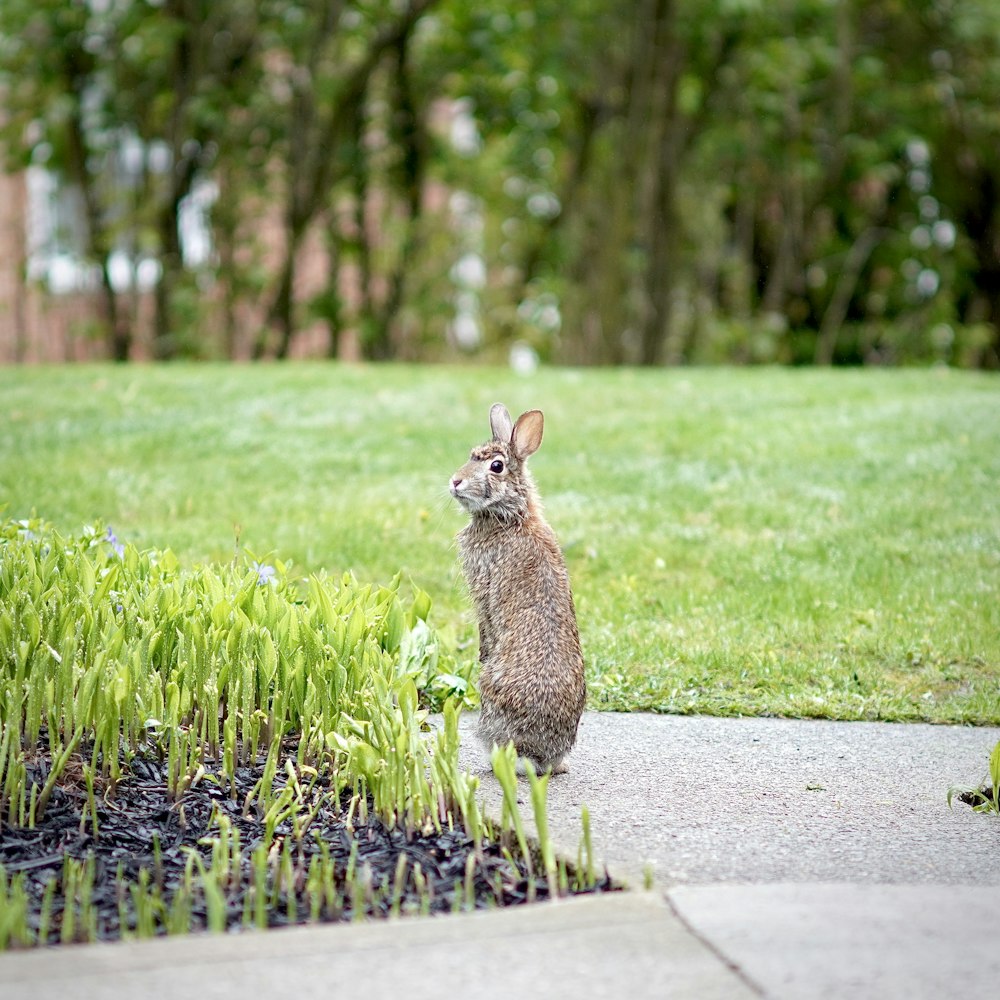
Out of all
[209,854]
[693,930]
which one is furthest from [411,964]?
[209,854]

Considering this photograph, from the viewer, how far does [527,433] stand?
4676 mm

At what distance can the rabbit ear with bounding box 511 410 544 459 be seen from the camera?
462 cm

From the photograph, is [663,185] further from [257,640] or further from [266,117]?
[257,640]

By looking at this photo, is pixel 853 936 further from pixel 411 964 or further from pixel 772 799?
pixel 772 799

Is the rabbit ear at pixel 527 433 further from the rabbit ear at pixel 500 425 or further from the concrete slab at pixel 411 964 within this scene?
the concrete slab at pixel 411 964

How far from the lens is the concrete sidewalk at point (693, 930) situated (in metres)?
2.75

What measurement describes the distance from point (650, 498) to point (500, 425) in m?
3.97

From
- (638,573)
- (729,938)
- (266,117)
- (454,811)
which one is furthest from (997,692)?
(266,117)

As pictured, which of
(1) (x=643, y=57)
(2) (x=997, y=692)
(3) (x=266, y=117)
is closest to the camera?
(2) (x=997, y=692)

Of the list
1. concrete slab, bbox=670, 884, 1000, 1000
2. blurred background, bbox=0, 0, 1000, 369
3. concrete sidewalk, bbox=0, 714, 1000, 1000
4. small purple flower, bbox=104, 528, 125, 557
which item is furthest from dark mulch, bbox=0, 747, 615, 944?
blurred background, bbox=0, 0, 1000, 369

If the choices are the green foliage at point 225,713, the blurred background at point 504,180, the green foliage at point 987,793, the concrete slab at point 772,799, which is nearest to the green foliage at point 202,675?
the green foliage at point 225,713

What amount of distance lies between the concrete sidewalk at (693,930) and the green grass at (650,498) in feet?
4.63

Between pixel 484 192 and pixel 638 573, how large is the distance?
12219 mm

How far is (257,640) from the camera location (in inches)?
176
